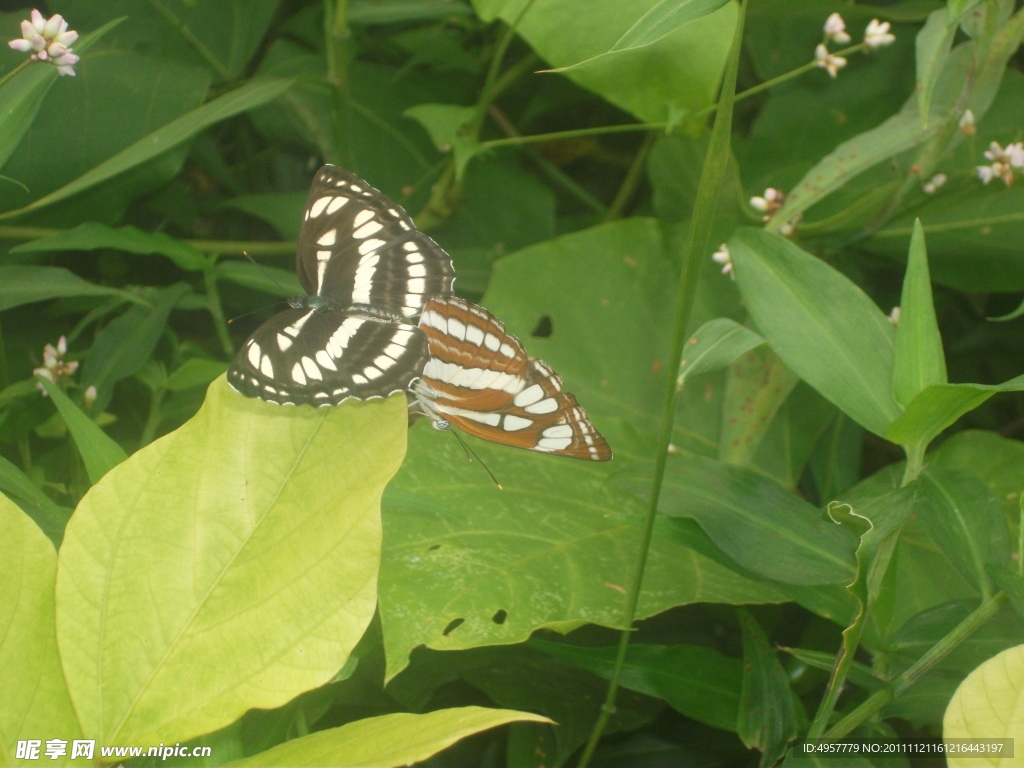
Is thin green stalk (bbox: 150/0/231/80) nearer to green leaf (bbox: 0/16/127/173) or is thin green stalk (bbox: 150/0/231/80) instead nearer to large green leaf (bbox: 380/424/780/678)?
green leaf (bbox: 0/16/127/173)

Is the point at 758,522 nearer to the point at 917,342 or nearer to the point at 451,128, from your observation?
the point at 917,342

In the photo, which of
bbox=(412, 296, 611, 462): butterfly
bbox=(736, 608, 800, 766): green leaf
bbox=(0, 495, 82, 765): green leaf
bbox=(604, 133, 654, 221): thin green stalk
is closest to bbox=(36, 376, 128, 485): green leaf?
bbox=(0, 495, 82, 765): green leaf

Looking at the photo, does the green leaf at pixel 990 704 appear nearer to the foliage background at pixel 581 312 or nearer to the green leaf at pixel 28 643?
the foliage background at pixel 581 312

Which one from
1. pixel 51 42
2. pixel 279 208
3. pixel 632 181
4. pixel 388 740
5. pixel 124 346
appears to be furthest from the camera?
pixel 632 181

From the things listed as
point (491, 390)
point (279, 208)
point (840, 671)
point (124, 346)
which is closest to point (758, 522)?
point (840, 671)

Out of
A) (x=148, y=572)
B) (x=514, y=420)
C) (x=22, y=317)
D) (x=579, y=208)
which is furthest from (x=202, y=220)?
(x=148, y=572)

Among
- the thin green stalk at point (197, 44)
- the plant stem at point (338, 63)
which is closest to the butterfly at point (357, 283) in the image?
the plant stem at point (338, 63)

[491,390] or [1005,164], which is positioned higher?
[1005,164]
